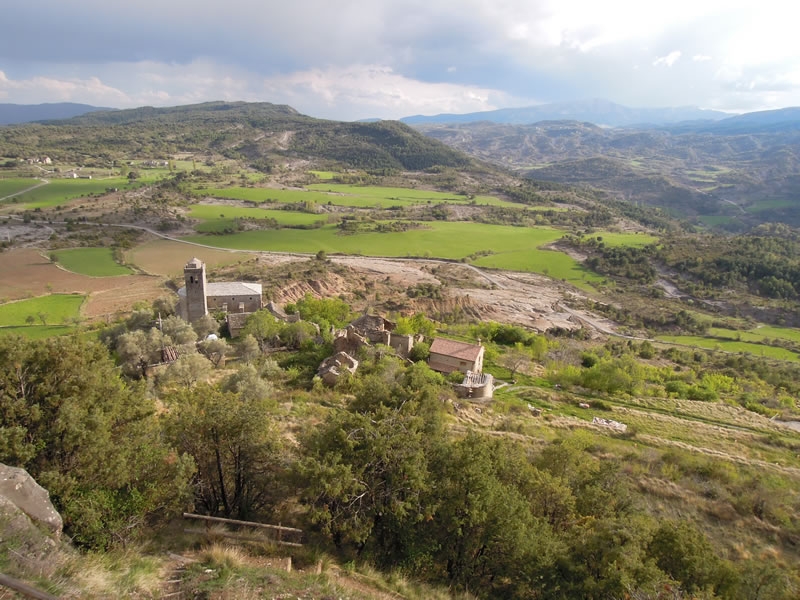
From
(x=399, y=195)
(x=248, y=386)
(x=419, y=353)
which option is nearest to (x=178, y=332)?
(x=248, y=386)

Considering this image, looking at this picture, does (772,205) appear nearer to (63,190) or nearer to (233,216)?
(233,216)

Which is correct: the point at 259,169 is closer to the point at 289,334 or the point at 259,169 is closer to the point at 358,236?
the point at 358,236

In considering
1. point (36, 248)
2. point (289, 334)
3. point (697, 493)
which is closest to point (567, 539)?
point (697, 493)

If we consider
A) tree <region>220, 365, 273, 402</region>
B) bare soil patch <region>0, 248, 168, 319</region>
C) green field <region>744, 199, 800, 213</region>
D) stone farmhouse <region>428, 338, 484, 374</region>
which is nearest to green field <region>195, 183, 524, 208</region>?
bare soil patch <region>0, 248, 168, 319</region>

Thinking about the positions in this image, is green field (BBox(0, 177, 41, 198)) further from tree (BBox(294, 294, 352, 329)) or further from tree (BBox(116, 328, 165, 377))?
tree (BBox(116, 328, 165, 377))

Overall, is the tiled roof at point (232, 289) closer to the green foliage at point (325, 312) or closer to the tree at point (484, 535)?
the green foliage at point (325, 312)

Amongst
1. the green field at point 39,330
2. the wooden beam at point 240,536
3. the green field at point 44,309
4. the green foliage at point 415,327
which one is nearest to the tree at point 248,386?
the wooden beam at point 240,536

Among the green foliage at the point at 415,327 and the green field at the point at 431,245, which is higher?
the green foliage at the point at 415,327
